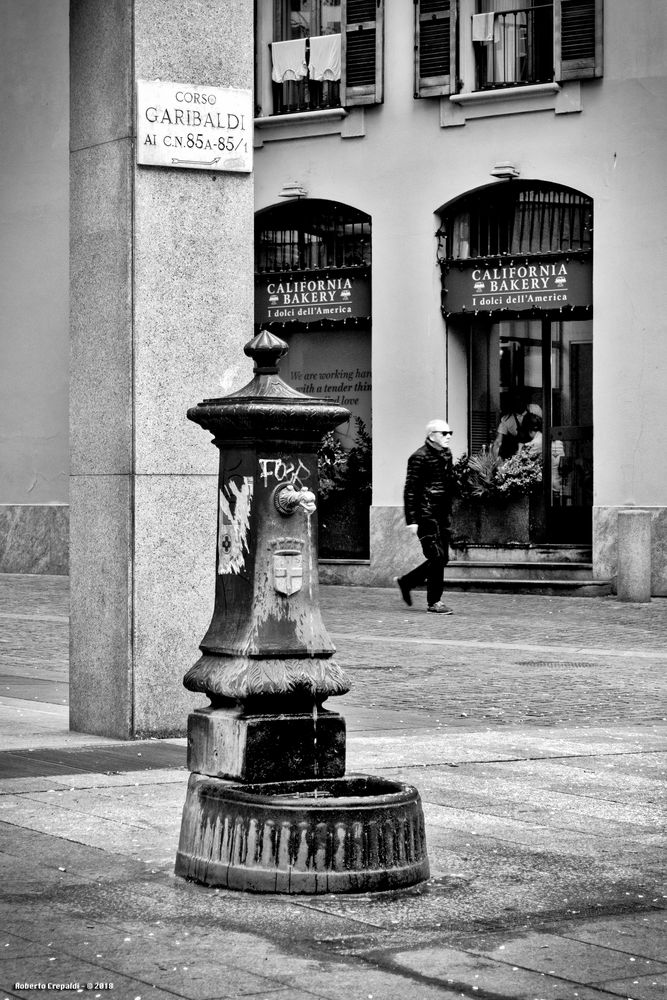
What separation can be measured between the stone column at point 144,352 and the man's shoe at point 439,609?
928 cm

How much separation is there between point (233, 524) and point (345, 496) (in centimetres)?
1776

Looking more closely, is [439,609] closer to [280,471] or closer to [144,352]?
[144,352]

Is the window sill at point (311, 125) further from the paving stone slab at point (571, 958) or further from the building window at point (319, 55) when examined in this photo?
the paving stone slab at point (571, 958)

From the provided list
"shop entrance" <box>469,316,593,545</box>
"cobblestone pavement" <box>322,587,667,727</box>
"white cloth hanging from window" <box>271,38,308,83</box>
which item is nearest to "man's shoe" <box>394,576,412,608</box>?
"cobblestone pavement" <box>322,587,667,727</box>

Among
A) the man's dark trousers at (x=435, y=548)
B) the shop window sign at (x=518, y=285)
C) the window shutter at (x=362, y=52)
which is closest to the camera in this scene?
the man's dark trousers at (x=435, y=548)

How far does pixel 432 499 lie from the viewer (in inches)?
707

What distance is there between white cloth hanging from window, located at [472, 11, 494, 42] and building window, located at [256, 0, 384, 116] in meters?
1.35

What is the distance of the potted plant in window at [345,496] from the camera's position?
2347cm

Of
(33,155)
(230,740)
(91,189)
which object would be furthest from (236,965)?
(33,155)

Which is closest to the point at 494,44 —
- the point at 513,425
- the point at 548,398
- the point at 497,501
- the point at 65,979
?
the point at 548,398

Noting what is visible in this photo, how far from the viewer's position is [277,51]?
24.0 metres

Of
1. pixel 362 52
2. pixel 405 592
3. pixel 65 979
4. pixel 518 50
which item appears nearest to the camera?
pixel 65 979

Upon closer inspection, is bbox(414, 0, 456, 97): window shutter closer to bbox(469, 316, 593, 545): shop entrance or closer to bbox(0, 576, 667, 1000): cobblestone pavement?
bbox(469, 316, 593, 545): shop entrance

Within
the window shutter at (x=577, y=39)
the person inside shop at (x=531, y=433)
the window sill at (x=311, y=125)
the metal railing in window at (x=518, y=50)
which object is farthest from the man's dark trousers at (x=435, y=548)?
the window sill at (x=311, y=125)
